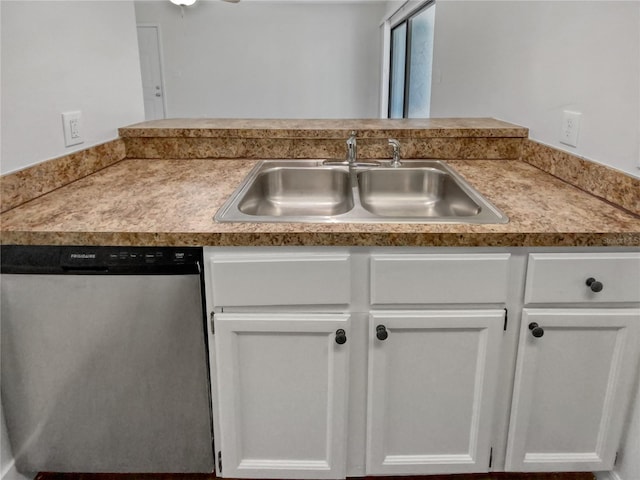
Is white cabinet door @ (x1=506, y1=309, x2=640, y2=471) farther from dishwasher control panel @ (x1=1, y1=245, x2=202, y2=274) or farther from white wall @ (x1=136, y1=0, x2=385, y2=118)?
white wall @ (x1=136, y1=0, x2=385, y2=118)

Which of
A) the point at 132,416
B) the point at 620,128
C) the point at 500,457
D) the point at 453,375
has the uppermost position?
the point at 620,128

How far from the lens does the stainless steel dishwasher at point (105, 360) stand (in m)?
1.16

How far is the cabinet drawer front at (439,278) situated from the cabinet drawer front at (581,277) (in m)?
0.08

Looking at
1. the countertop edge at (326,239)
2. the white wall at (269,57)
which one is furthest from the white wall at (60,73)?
the white wall at (269,57)

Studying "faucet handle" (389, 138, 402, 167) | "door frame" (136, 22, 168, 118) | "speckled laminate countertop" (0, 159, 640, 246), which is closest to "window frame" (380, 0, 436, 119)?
"faucet handle" (389, 138, 402, 167)

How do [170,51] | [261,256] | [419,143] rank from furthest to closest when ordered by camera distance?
[170,51], [419,143], [261,256]

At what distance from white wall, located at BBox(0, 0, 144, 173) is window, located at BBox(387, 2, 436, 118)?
2.90m

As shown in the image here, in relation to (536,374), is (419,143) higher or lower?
higher

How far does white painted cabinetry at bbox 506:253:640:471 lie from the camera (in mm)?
1161

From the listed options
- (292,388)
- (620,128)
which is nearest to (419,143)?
(620,128)

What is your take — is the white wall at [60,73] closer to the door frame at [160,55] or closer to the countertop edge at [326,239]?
the countertop edge at [326,239]

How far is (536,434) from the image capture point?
130 cm

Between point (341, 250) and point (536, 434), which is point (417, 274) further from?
point (536, 434)

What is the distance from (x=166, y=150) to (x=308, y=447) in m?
1.22
